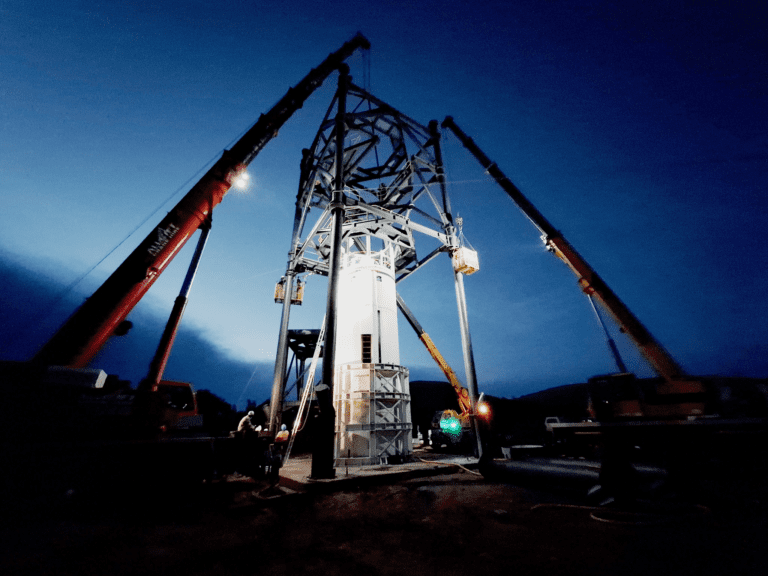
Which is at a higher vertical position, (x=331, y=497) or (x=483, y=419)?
(x=483, y=419)

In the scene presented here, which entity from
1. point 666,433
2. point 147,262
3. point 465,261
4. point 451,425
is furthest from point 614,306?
point 147,262

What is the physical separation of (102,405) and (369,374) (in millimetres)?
9372

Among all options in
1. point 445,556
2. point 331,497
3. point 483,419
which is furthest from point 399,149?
point 445,556

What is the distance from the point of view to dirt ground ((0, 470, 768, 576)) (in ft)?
11.8

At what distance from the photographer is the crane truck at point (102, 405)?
5.69 metres

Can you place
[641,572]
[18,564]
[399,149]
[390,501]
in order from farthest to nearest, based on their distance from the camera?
1. [399,149]
2. [390,501]
3. [18,564]
4. [641,572]

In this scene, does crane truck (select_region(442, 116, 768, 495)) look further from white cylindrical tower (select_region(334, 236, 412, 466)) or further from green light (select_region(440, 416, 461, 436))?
green light (select_region(440, 416, 461, 436))

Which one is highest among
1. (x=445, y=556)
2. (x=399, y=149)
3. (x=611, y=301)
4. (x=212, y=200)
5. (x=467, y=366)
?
(x=399, y=149)

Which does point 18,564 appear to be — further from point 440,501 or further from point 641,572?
point 641,572

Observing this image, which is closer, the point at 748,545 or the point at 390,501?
the point at 748,545

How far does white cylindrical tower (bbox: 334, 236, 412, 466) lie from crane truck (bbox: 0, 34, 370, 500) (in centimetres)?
522

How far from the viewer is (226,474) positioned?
1033 cm

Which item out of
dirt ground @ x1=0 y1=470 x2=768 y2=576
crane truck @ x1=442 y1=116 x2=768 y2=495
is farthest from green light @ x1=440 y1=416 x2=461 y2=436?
dirt ground @ x1=0 y1=470 x2=768 y2=576

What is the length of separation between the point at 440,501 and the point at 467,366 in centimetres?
867
